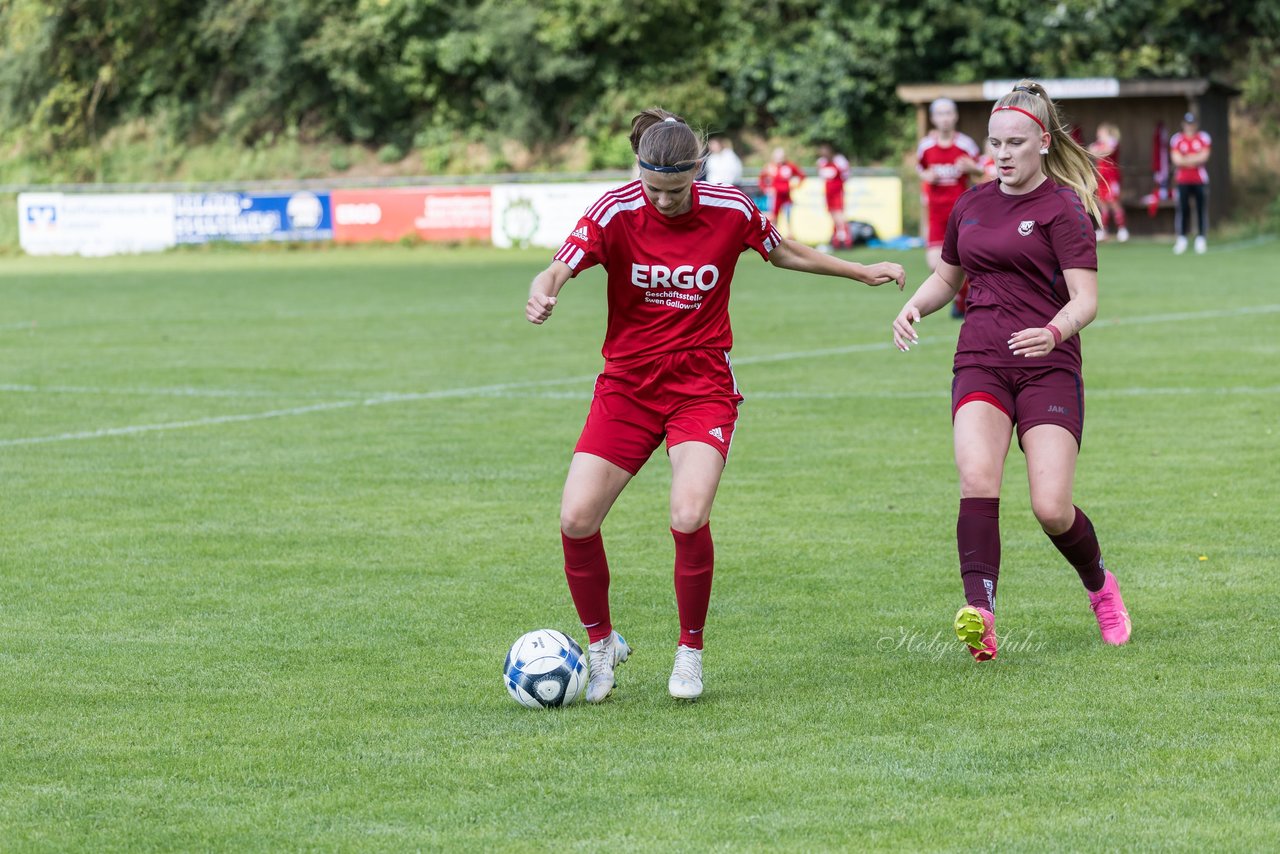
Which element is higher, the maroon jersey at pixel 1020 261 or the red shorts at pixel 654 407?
the maroon jersey at pixel 1020 261

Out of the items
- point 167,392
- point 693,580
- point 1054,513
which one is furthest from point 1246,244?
point 693,580

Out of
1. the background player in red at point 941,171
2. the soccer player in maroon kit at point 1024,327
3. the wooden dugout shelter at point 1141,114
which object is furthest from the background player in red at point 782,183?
the soccer player in maroon kit at point 1024,327

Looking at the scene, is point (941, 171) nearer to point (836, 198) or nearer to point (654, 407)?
point (836, 198)

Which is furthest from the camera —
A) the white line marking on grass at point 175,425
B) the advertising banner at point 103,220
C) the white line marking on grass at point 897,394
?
the advertising banner at point 103,220

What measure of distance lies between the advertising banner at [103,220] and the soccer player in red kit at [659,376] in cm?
3601

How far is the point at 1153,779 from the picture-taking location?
4531mm

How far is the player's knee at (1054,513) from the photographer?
585 centimetres

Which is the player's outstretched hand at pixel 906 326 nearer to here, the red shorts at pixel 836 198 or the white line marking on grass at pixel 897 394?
the white line marking on grass at pixel 897 394

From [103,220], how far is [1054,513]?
3712cm

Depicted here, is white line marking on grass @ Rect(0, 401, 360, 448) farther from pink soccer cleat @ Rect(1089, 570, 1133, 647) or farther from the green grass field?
pink soccer cleat @ Rect(1089, 570, 1133, 647)

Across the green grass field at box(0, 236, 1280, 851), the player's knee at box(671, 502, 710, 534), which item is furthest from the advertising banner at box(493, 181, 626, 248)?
the player's knee at box(671, 502, 710, 534)

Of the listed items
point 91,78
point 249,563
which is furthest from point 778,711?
point 91,78

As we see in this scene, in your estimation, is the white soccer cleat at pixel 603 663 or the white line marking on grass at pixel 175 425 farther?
the white line marking on grass at pixel 175 425

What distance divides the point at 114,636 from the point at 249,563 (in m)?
1.32
